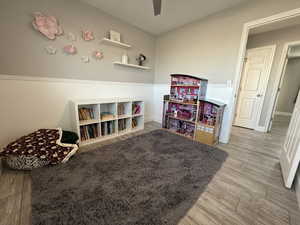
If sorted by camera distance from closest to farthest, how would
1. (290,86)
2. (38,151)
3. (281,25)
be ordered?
(38,151)
(281,25)
(290,86)

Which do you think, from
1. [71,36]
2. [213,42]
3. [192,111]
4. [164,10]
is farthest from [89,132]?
[213,42]

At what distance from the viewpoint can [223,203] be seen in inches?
43.0

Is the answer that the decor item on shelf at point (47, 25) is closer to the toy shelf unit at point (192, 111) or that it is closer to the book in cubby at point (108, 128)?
the book in cubby at point (108, 128)

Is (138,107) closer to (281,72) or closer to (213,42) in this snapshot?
(213,42)

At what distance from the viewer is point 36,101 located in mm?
1813

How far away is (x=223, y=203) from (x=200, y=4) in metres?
2.80

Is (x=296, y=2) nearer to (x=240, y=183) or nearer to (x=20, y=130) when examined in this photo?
(x=240, y=183)

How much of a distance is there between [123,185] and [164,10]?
2834mm

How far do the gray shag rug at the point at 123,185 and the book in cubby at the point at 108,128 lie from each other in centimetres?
48

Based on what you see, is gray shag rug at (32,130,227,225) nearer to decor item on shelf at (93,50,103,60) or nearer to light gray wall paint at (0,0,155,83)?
light gray wall paint at (0,0,155,83)

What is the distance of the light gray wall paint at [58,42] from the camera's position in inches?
61.4

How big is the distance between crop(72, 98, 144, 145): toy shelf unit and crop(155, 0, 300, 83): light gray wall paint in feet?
4.41

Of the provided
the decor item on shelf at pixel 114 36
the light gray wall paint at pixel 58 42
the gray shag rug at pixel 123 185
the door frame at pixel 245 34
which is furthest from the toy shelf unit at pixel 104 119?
the door frame at pixel 245 34

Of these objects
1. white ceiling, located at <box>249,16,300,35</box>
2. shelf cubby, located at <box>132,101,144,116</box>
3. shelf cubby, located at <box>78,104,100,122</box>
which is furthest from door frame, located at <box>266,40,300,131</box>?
shelf cubby, located at <box>78,104,100,122</box>
